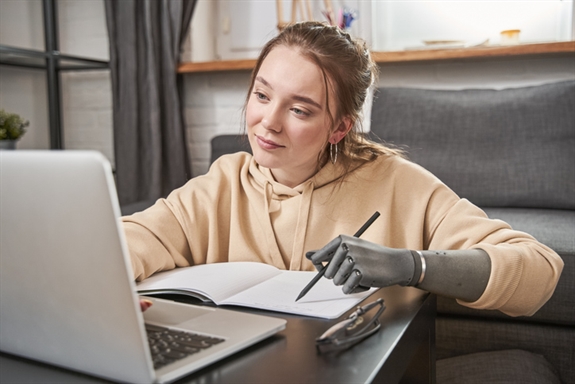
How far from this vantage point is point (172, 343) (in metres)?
0.63

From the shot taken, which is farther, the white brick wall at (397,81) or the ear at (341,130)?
the white brick wall at (397,81)

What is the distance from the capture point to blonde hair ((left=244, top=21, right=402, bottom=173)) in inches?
46.8

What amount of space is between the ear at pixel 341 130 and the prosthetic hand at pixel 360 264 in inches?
16.7

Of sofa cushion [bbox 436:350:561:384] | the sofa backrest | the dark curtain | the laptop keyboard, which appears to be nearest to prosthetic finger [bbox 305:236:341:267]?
the laptop keyboard

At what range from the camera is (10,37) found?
2598 millimetres

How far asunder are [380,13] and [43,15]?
1.40 meters

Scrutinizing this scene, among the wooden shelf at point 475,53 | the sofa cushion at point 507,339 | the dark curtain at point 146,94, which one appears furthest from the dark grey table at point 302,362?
the dark curtain at point 146,94

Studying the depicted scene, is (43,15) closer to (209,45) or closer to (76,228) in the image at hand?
(209,45)

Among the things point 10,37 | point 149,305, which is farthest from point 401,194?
point 10,37

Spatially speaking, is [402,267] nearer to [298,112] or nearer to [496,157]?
[298,112]

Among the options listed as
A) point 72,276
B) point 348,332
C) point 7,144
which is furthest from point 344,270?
point 7,144

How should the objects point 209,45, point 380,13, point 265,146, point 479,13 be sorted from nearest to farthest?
point 265,146 → point 479,13 → point 380,13 → point 209,45

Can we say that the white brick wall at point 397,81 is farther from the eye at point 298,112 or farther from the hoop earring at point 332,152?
the eye at point 298,112

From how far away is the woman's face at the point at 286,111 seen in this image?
115 cm
